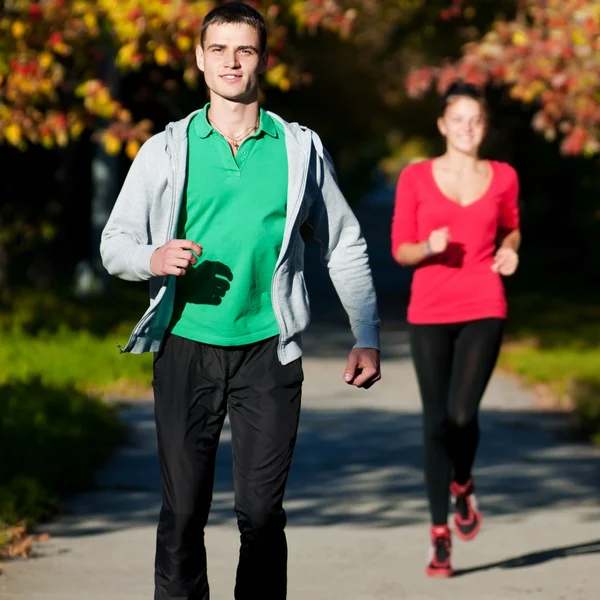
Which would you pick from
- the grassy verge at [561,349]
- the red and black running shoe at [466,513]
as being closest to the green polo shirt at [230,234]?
the red and black running shoe at [466,513]

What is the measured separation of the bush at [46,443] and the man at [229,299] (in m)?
2.44

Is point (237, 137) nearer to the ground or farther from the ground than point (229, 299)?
farther from the ground

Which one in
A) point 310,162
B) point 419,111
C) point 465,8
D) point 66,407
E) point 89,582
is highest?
point 419,111

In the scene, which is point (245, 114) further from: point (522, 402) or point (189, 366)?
point (522, 402)

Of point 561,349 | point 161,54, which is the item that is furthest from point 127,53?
point 561,349

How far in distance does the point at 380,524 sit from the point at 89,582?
1.62m

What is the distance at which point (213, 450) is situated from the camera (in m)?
4.48

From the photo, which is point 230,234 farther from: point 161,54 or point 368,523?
point 161,54

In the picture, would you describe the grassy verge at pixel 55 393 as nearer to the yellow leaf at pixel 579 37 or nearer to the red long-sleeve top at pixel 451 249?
the red long-sleeve top at pixel 451 249

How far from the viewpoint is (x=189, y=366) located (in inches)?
173

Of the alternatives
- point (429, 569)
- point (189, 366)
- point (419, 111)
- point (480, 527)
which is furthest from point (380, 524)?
point (419, 111)

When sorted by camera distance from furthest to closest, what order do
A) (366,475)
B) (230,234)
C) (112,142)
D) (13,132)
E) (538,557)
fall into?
(112,142), (13,132), (366,475), (538,557), (230,234)

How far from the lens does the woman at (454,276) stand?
627cm

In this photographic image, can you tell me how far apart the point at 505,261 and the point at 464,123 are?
0.57 metres
